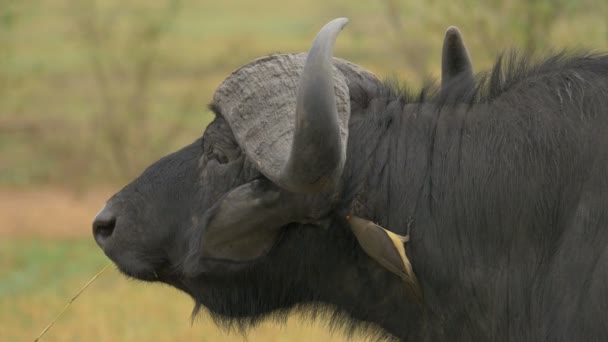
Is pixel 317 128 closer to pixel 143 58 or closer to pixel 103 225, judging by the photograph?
pixel 103 225

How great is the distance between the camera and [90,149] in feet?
87.8

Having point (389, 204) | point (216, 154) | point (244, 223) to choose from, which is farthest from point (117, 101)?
point (389, 204)

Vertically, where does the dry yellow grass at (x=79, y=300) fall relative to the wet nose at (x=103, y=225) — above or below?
below

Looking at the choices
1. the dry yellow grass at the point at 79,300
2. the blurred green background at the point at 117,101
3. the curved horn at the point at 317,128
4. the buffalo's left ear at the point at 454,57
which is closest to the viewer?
the curved horn at the point at 317,128

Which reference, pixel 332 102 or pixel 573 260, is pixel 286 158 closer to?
pixel 332 102

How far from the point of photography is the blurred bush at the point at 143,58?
16672mm

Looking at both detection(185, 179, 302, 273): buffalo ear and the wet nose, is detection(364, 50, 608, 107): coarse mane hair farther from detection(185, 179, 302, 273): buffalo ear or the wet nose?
the wet nose

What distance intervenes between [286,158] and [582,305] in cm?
136

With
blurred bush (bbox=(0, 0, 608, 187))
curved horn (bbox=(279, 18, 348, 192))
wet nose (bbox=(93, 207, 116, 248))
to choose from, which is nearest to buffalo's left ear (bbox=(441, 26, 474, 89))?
curved horn (bbox=(279, 18, 348, 192))

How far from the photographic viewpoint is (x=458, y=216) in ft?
16.8

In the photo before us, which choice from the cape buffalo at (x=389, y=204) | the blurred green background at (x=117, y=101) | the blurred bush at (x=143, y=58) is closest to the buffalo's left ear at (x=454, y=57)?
the cape buffalo at (x=389, y=204)

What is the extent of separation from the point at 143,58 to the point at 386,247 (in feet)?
58.2

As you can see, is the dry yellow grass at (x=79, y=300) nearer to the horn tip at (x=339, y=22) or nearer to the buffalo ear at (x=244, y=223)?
the buffalo ear at (x=244, y=223)

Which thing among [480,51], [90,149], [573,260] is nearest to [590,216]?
[573,260]
